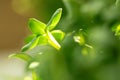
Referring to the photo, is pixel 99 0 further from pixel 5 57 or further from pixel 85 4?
pixel 5 57

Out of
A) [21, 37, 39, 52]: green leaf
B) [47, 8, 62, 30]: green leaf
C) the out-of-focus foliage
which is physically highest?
[47, 8, 62, 30]: green leaf

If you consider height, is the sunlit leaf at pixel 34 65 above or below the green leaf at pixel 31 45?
below

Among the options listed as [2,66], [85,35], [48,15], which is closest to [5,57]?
[2,66]

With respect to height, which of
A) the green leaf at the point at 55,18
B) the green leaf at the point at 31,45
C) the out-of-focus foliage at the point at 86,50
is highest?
the green leaf at the point at 55,18

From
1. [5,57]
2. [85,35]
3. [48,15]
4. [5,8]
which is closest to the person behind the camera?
[85,35]
